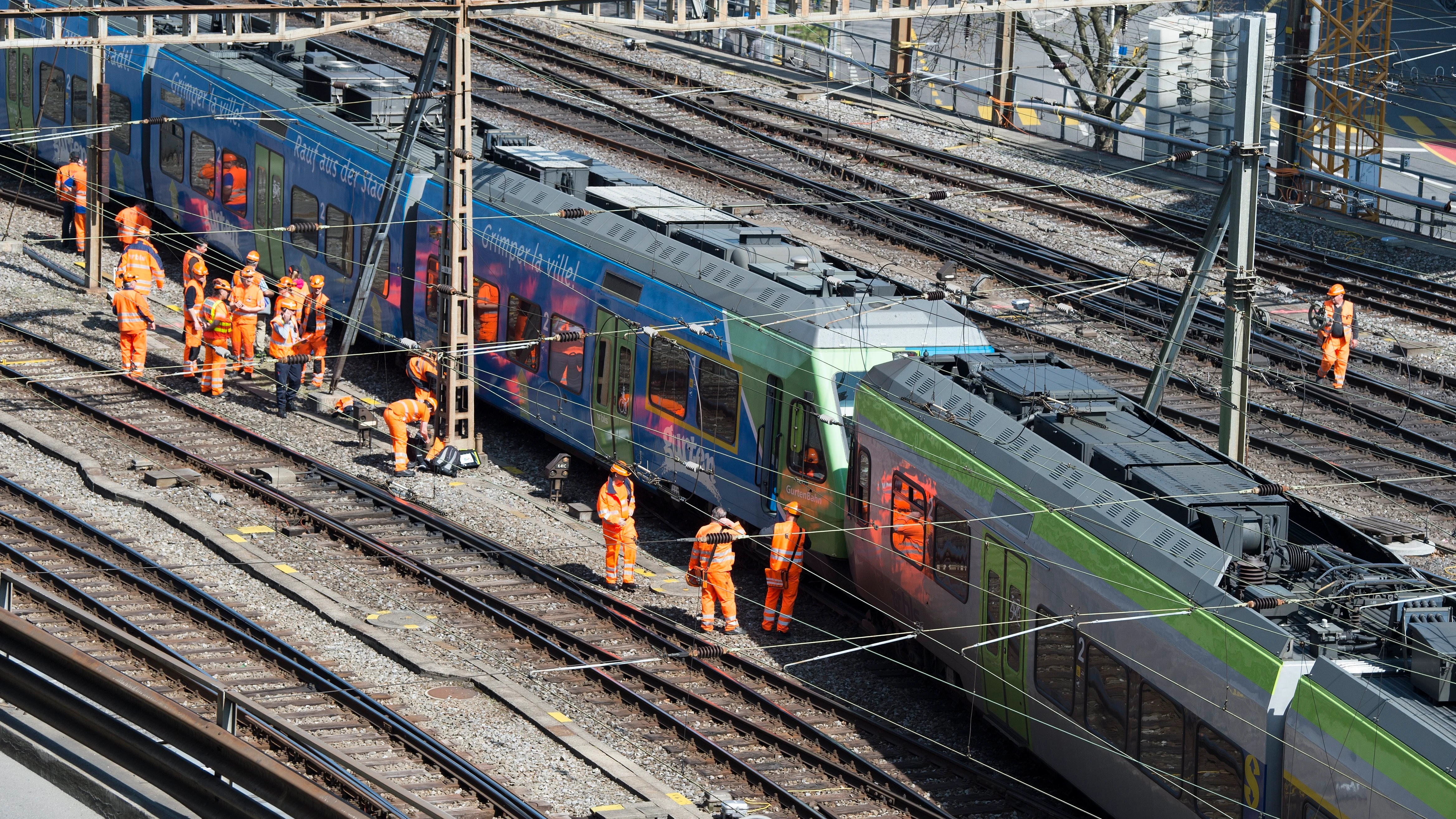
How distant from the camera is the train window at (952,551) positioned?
16.2m

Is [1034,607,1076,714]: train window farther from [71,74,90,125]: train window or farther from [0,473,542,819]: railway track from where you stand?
[71,74,90,125]: train window

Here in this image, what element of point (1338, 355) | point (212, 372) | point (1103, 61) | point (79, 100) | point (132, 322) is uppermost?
point (1103, 61)

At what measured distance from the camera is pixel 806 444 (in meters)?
18.8

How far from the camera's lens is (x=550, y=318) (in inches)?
892

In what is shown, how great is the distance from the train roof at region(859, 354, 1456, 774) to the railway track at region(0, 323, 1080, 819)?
262 centimetres

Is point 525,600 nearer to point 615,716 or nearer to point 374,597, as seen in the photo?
point 374,597

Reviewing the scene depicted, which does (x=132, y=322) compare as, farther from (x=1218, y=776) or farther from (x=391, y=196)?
(x=1218, y=776)

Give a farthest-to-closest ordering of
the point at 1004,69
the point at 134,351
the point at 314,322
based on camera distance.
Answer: the point at 1004,69 → the point at 314,322 → the point at 134,351

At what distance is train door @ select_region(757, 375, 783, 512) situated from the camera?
19.0 meters

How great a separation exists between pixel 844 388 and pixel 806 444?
74 centimetres

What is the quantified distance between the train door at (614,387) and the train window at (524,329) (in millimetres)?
1376

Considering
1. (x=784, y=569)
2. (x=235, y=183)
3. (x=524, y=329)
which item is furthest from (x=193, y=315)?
(x=784, y=569)

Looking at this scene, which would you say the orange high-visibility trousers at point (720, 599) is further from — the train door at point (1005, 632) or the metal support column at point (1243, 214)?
the metal support column at point (1243, 214)

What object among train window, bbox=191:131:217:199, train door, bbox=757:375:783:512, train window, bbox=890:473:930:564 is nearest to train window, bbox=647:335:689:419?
train door, bbox=757:375:783:512
